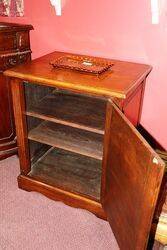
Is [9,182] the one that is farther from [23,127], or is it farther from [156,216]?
[156,216]

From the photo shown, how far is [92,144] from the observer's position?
1.75 metres

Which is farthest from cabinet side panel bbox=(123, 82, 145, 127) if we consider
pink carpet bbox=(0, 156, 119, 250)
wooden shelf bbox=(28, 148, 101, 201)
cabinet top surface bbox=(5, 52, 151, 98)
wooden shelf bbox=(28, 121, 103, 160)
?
pink carpet bbox=(0, 156, 119, 250)

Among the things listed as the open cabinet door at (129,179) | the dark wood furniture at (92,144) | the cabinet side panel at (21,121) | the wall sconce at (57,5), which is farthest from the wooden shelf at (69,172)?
the wall sconce at (57,5)

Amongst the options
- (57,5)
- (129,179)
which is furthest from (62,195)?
(57,5)

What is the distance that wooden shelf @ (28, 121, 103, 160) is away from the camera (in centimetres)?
170

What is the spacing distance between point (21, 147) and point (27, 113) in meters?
0.26

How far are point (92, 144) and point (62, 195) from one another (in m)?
0.42

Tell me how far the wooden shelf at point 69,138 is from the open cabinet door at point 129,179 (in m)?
0.17

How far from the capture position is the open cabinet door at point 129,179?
3.42 feet

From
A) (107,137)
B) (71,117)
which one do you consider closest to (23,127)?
(71,117)

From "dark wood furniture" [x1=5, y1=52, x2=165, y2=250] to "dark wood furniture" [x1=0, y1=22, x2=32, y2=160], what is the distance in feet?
0.95

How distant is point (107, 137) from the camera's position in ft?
4.87

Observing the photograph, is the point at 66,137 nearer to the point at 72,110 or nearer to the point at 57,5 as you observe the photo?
the point at 72,110

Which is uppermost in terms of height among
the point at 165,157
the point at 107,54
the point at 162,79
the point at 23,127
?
the point at 107,54
